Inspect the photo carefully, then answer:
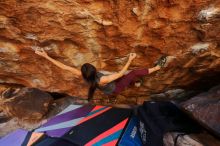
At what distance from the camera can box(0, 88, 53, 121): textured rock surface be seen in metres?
6.95

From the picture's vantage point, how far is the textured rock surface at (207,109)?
15.3 feet

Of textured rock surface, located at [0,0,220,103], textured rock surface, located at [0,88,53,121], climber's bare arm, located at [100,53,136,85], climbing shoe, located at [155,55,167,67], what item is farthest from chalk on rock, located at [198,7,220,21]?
textured rock surface, located at [0,88,53,121]

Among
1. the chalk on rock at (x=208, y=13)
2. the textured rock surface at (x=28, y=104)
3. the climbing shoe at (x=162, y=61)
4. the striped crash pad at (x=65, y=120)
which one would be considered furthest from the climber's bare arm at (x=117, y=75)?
the textured rock surface at (x=28, y=104)

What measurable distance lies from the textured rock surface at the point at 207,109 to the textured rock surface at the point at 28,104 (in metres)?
3.31

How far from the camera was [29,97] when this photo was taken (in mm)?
7020

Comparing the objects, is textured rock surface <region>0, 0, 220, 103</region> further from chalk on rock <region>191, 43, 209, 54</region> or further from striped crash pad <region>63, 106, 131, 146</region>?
striped crash pad <region>63, 106, 131, 146</region>

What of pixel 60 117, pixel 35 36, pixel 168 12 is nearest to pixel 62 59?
pixel 35 36

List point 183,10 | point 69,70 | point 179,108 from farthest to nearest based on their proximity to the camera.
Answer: point 69,70
point 179,108
point 183,10

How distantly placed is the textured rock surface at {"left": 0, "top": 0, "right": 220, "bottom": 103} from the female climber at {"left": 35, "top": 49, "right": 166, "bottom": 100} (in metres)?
0.16

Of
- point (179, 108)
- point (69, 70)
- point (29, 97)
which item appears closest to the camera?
point (179, 108)

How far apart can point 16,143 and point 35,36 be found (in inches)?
80.1

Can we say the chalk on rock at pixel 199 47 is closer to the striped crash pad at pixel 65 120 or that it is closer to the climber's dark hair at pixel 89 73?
the climber's dark hair at pixel 89 73

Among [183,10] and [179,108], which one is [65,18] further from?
[179,108]

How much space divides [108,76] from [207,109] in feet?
6.34
